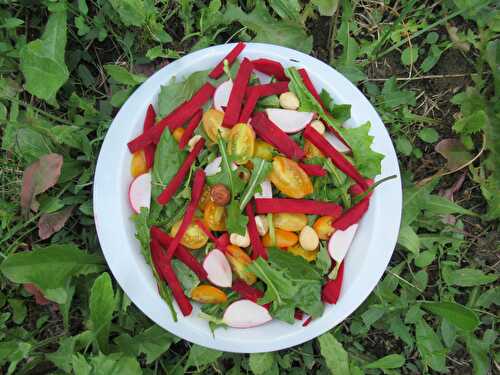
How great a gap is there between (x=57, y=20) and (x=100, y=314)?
21.4 inches

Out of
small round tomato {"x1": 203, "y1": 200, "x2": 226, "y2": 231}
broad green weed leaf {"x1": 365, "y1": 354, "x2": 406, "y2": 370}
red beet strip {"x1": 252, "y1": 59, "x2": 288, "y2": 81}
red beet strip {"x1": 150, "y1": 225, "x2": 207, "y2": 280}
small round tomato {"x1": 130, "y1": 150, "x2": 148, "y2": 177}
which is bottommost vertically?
broad green weed leaf {"x1": 365, "y1": 354, "x2": 406, "y2": 370}

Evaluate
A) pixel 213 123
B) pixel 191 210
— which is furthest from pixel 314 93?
pixel 191 210

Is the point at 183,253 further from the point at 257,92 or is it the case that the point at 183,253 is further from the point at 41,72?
the point at 41,72

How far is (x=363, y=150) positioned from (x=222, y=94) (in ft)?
0.81

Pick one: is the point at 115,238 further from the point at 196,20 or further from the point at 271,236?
the point at 196,20

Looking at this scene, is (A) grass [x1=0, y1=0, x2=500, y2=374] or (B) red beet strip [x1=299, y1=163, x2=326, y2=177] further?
(A) grass [x1=0, y1=0, x2=500, y2=374]

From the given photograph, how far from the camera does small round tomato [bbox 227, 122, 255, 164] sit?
2.77 feet

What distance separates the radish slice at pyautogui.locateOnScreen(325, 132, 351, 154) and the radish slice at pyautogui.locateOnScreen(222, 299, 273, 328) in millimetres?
289

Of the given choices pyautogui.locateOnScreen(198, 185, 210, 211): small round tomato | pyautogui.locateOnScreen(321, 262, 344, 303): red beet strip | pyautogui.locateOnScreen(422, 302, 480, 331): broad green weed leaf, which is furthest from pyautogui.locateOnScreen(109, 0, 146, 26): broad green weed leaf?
pyautogui.locateOnScreen(422, 302, 480, 331): broad green weed leaf

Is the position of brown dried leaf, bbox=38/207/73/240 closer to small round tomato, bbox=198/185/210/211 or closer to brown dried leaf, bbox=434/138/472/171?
small round tomato, bbox=198/185/210/211

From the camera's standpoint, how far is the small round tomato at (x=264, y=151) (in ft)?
2.89

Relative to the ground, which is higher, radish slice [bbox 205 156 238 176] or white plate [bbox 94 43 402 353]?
radish slice [bbox 205 156 238 176]

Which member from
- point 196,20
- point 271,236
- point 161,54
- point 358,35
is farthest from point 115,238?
point 358,35

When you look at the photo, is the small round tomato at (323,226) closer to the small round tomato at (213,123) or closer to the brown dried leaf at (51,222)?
the small round tomato at (213,123)
